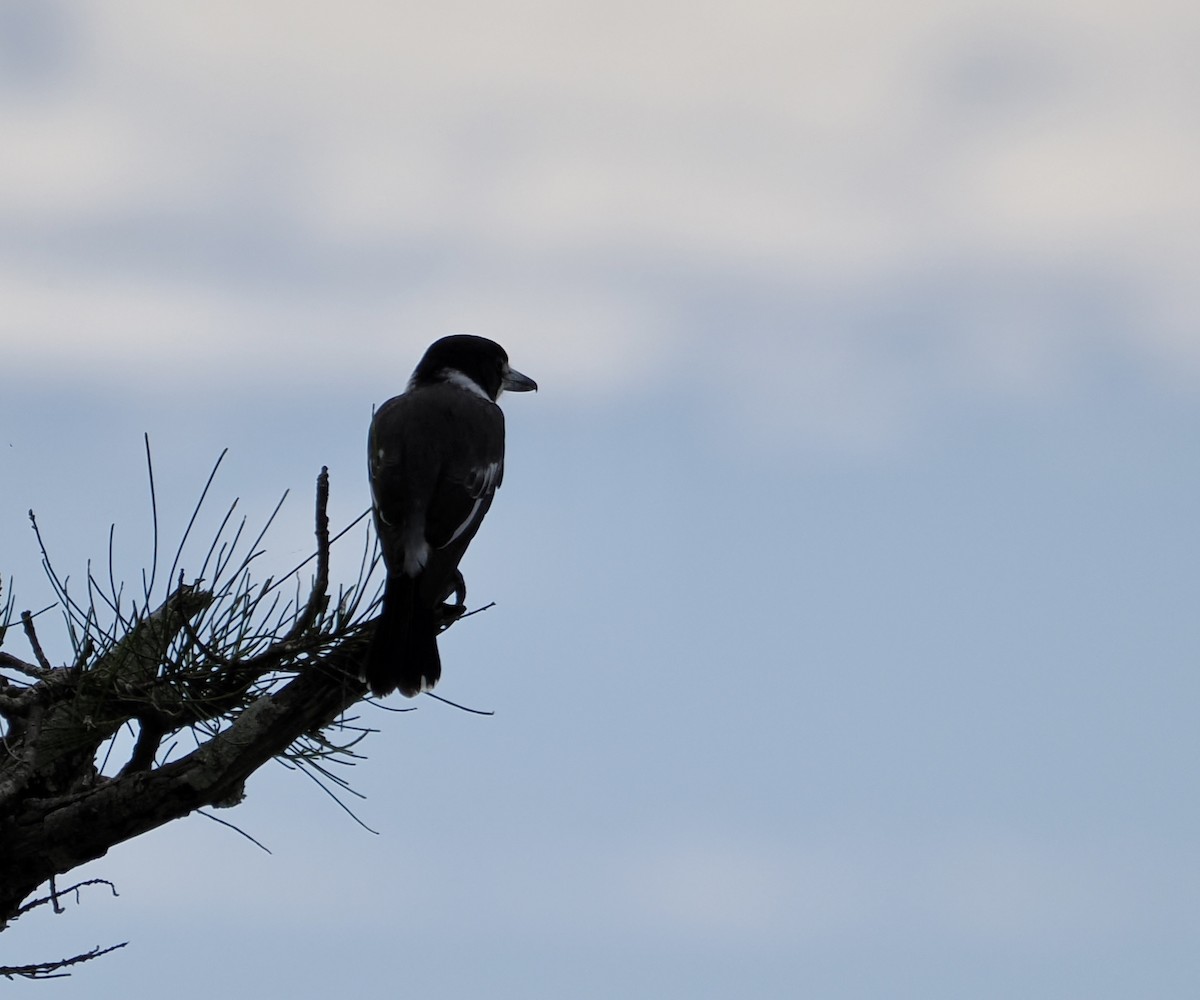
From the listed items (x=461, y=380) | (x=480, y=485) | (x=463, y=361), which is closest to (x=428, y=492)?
(x=480, y=485)

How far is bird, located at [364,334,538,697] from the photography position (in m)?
4.83

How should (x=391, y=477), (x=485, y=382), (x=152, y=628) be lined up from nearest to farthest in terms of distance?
1. (x=152, y=628)
2. (x=391, y=477)
3. (x=485, y=382)

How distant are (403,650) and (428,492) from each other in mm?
1562

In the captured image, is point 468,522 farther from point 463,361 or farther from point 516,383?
point 516,383

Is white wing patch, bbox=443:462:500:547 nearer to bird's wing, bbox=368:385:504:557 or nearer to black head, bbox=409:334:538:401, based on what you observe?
bird's wing, bbox=368:385:504:557

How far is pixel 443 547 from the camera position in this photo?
5.81m

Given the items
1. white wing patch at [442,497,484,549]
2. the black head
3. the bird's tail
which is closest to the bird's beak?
the black head

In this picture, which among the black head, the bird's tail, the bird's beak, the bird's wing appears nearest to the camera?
the bird's tail

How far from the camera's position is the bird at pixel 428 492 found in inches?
190

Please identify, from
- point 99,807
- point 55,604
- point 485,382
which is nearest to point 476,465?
point 485,382

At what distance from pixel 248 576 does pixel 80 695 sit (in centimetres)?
74

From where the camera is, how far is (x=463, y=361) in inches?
317

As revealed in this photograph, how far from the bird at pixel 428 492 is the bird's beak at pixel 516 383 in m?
0.32

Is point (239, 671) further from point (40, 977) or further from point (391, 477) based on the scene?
point (391, 477)
